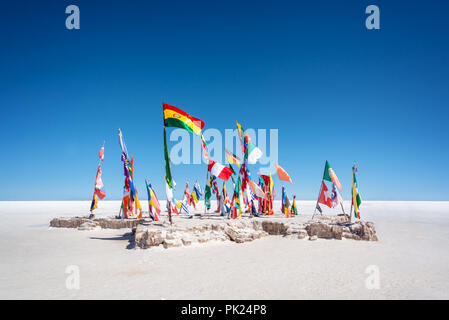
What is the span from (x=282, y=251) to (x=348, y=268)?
337cm

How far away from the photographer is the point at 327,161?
18.3 meters

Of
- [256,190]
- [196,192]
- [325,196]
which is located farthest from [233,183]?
[196,192]

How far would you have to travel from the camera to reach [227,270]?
10.1m

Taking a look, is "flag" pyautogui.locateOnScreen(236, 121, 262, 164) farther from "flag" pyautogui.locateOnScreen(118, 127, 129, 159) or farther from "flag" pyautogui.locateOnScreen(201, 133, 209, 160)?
"flag" pyautogui.locateOnScreen(118, 127, 129, 159)

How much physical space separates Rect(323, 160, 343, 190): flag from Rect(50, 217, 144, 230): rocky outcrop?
13.6 m

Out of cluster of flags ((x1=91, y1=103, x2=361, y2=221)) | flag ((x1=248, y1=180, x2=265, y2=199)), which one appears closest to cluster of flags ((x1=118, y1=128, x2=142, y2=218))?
cluster of flags ((x1=91, y1=103, x2=361, y2=221))

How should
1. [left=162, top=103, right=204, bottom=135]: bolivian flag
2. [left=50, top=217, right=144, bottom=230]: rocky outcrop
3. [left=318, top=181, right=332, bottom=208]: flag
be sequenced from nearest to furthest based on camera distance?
[left=162, top=103, right=204, bottom=135]: bolivian flag < [left=318, top=181, right=332, bottom=208]: flag < [left=50, top=217, right=144, bottom=230]: rocky outcrop

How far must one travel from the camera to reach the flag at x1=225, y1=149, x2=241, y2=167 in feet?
63.5

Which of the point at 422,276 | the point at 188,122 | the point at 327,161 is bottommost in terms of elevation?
the point at 422,276

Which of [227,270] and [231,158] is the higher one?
[231,158]

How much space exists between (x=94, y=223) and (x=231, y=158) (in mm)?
11671

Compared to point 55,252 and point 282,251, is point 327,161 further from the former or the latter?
point 55,252

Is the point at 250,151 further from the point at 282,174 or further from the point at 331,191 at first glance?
the point at 331,191
